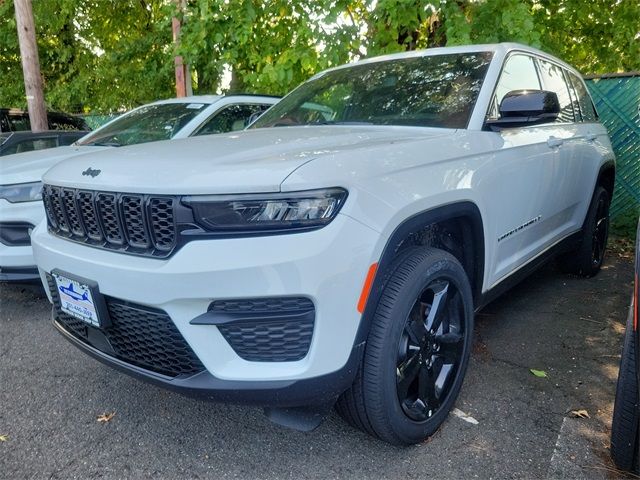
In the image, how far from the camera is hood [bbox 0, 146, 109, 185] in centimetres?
365

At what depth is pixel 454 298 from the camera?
7.77ft

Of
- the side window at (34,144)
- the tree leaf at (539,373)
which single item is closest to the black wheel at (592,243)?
the tree leaf at (539,373)

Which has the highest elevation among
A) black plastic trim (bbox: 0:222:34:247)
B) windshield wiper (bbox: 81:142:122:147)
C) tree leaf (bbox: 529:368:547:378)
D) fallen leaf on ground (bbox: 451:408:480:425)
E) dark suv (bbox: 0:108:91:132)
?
windshield wiper (bbox: 81:142:122:147)

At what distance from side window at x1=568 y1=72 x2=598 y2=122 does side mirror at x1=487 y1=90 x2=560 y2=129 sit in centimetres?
190

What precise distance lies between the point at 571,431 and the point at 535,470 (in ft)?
1.28

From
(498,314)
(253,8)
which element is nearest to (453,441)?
(498,314)

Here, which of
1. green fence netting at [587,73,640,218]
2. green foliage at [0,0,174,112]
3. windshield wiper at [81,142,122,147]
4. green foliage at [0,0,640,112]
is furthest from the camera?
green foliage at [0,0,174,112]

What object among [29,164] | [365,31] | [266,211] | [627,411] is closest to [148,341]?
[266,211]

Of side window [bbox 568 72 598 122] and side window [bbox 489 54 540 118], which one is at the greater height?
side window [bbox 489 54 540 118]

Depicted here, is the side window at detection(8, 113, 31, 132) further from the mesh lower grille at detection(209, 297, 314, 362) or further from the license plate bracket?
the mesh lower grille at detection(209, 297, 314, 362)

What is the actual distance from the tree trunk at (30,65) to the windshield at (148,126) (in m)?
3.55

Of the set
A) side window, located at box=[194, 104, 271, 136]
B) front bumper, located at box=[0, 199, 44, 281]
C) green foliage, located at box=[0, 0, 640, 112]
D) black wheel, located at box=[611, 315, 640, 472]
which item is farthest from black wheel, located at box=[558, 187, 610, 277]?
front bumper, located at box=[0, 199, 44, 281]

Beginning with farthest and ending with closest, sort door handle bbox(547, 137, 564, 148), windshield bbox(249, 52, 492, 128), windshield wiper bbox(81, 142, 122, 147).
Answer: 1. windshield wiper bbox(81, 142, 122, 147)
2. door handle bbox(547, 137, 564, 148)
3. windshield bbox(249, 52, 492, 128)

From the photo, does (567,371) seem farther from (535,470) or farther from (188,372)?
(188,372)
